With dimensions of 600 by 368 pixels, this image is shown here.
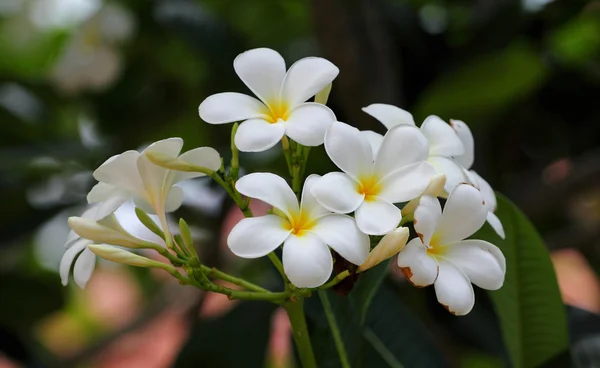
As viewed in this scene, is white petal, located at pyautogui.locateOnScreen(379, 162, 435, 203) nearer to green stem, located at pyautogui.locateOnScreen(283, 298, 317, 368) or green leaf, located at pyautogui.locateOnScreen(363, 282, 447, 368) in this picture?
green stem, located at pyautogui.locateOnScreen(283, 298, 317, 368)

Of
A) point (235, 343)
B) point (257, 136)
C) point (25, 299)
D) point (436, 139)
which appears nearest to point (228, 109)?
point (257, 136)

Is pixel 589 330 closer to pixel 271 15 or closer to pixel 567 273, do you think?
pixel 271 15

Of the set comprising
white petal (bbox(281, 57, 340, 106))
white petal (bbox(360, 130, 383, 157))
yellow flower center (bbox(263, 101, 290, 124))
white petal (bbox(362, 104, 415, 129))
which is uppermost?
white petal (bbox(281, 57, 340, 106))

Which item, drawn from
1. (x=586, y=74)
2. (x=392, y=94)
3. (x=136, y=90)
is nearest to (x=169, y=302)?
(x=136, y=90)

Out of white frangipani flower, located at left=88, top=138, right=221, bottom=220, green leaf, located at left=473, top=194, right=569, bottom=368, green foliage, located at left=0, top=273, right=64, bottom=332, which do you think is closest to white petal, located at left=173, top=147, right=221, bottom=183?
white frangipani flower, located at left=88, top=138, right=221, bottom=220

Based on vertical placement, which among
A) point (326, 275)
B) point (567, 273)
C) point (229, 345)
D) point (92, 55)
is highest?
point (326, 275)

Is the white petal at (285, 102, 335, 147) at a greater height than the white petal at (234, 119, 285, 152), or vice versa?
the white petal at (285, 102, 335, 147)
